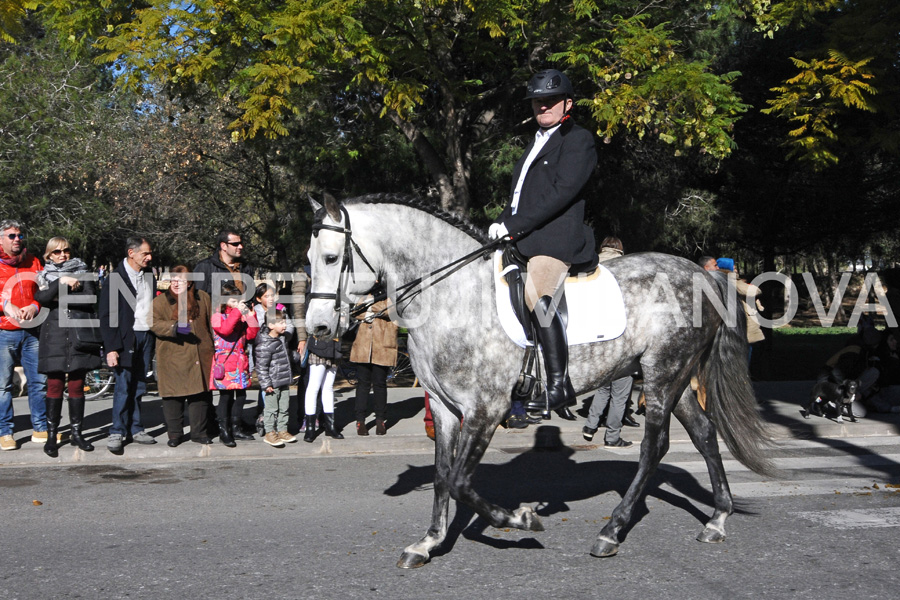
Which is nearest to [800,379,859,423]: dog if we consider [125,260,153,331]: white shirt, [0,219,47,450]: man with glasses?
[125,260,153,331]: white shirt

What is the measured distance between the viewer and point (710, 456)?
6371mm

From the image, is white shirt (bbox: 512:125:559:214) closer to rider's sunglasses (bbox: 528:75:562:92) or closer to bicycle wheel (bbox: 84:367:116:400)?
rider's sunglasses (bbox: 528:75:562:92)

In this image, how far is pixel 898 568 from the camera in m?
5.25

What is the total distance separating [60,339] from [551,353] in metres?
5.98

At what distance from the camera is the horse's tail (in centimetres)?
680

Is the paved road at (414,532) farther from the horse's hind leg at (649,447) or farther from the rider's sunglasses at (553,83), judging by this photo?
the rider's sunglasses at (553,83)

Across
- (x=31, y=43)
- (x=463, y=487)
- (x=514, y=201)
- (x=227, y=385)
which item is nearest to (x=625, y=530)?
(x=463, y=487)

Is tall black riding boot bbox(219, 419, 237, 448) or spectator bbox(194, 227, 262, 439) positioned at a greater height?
spectator bbox(194, 227, 262, 439)

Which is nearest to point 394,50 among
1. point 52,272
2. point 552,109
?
point 52,272

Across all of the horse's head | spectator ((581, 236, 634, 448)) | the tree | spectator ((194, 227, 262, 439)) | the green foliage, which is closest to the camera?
the horse's head

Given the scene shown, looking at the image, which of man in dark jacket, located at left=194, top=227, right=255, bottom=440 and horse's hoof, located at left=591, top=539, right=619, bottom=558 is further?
man in dark jacket, located at left=194, top=227, right=255, bottom=440

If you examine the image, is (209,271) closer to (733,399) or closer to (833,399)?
(733,399)

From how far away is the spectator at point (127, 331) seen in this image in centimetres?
948

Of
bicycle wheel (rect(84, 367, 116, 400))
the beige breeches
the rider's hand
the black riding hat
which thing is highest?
the black riding hat
